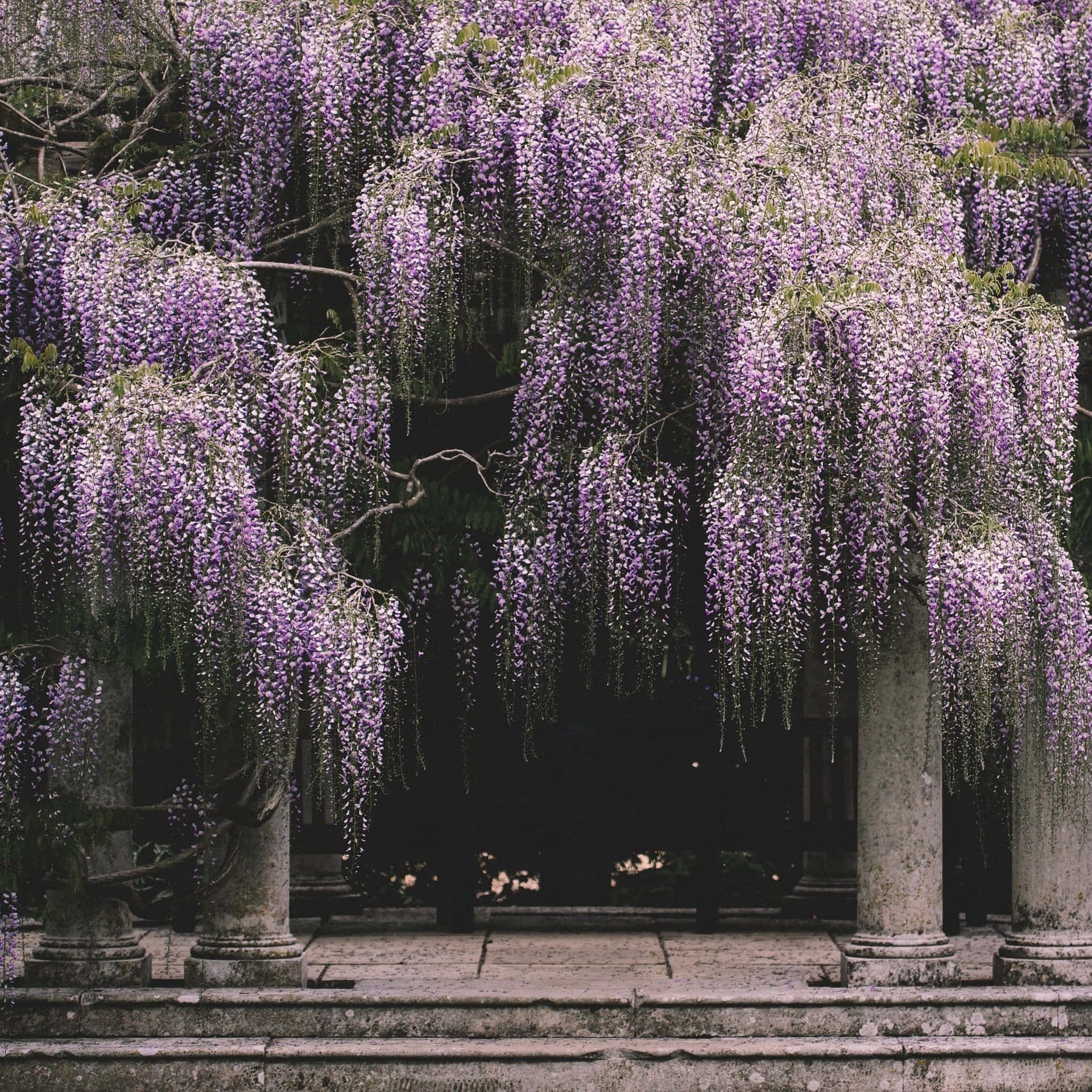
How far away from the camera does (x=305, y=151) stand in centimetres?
865

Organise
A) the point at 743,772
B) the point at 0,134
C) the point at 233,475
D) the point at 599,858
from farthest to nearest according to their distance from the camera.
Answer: the point at 599,858
the point at 743,772
the point at 0,134
the point at 233,475

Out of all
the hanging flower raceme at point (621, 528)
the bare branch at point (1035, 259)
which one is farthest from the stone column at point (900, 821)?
the bare branch at point (1035, 259)

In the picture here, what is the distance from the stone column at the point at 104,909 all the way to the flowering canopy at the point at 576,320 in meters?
0.47

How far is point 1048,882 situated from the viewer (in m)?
8.20

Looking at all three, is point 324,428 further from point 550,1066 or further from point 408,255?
point 550,1066

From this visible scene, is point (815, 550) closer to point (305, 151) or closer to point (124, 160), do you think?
point (305, 151)

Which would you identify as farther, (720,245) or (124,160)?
(124,160)

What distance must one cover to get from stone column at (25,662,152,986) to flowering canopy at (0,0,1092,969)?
1.53 feet

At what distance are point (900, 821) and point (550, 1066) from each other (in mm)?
1895

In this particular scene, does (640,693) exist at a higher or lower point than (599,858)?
higher

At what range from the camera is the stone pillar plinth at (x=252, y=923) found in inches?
315

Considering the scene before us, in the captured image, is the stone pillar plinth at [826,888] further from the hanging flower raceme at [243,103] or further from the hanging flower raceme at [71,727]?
the hanging flower raceme at [243,103]

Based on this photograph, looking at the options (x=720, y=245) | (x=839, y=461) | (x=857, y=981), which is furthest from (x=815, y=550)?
(x=857, y=981)

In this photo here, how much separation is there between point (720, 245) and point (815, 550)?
1409mm
